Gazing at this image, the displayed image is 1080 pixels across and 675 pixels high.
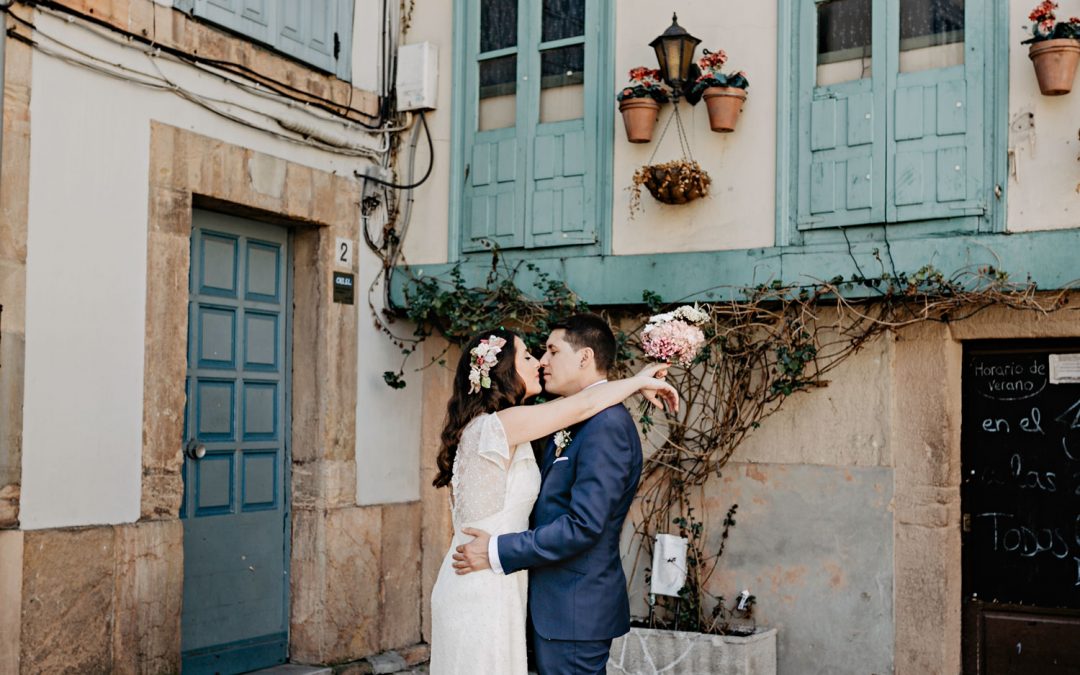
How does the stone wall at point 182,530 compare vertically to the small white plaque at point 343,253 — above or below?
below

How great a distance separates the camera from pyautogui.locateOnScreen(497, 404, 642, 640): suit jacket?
3932 millimetres

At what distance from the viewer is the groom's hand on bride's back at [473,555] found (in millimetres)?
4039

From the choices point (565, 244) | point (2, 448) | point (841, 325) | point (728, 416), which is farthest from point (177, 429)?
point (841, 325)

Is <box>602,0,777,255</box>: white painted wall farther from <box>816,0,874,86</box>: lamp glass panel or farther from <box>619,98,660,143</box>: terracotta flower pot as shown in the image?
<box>816,0,874,86</box>: lamp glass panel

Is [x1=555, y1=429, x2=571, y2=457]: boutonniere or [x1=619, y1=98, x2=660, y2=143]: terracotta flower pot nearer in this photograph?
[x1=555, y1=429, x2=571, y2=457]: boutonniere

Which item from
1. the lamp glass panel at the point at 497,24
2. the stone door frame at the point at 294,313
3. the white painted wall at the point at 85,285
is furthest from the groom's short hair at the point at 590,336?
the lamp glass panel at the point at 497,24

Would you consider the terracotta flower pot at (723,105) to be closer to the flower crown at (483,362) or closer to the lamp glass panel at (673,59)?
the lamp glass panel at (673,59)

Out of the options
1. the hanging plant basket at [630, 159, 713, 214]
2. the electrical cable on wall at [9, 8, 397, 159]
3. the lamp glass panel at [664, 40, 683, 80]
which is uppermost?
the lamp glass panel at [664, 40, 683, 80]

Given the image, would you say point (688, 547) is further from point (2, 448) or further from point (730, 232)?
point (2, 448)

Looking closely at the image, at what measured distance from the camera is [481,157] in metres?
7.92

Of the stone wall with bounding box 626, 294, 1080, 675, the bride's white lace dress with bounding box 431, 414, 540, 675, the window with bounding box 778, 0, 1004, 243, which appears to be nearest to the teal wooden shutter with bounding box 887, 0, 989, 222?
the window with bounding box 778, 0, 1004, 243

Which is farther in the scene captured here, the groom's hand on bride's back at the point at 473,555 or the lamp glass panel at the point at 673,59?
the lamp glass panel at the point at 673,59

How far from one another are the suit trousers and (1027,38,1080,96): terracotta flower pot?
3.73 m

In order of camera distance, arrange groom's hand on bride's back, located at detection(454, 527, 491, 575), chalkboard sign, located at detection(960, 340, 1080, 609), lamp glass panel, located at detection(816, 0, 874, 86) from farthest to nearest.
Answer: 1. lamp glass panel, located at detection(816, 0, 874, 86)
2. chalkboard sign, located at detection(960, 340, 1080, 609)
3. groom's hand on bride's back, located at detection(454, 527, 491, 575)
